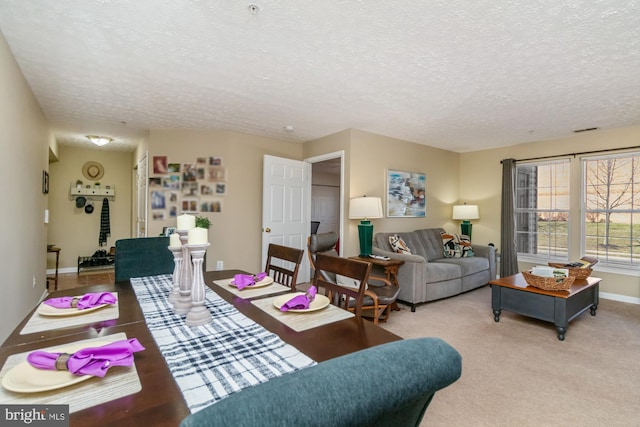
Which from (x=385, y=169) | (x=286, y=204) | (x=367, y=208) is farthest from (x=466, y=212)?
(x=286, y=204)

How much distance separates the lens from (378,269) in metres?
4.00

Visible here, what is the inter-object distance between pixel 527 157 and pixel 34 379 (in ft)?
20.4

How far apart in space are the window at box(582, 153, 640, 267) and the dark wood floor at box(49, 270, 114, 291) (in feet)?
24.8

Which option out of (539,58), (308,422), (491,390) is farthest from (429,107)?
(308,422)

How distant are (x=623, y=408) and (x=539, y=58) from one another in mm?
2458

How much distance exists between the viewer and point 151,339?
107 centimetres

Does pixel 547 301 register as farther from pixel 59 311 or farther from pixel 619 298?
pixel 59 311

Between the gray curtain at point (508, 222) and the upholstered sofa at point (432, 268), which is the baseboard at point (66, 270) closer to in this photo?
the upholstered sofa at point (432, 268)

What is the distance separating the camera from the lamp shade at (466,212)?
18.0ft

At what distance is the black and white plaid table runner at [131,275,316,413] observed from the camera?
2.61 ft

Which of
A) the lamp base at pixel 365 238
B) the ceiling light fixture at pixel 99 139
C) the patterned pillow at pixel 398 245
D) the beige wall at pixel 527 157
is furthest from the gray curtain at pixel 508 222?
the ceiling light fixture at pixel 99 139

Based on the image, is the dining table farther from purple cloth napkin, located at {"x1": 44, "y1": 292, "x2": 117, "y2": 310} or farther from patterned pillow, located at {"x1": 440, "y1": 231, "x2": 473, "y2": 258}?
patterned pillow, located at {"x1": 440, "y1": 231, "x2": 473, "y2": 258}

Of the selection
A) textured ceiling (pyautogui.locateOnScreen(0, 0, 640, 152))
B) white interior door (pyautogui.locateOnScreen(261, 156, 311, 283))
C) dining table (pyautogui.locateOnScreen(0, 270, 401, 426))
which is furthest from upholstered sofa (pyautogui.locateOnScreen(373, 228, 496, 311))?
dining table (pyautogui.locateOnScreen(0, 270, 401, 426))

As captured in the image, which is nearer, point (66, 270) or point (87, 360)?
point (87, 360)
